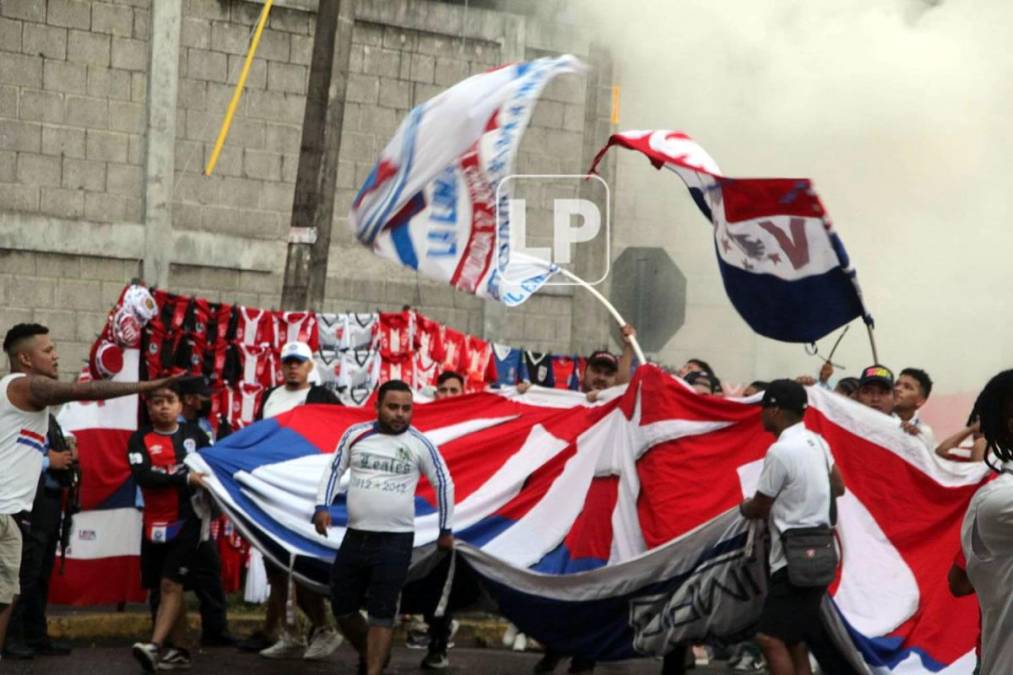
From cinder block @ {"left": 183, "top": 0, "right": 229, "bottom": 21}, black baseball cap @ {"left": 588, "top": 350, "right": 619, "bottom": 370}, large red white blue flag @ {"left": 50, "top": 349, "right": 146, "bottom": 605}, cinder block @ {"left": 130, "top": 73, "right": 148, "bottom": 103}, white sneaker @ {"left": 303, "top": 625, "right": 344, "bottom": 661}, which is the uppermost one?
cinder block @ {"left": 183, "top": 0, "right": 229, "bottom": 21}

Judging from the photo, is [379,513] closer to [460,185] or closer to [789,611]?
[460,185]

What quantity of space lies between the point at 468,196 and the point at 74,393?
8.66 ft

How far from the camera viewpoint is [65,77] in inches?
618

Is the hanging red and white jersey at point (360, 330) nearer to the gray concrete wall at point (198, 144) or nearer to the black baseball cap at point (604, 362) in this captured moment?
the black baseball cap at point (604, 362)

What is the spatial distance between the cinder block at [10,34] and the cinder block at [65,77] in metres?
0.30

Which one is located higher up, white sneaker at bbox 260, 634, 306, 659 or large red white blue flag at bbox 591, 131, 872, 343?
large red white blue flag at bbox 591, 131, 872, 343

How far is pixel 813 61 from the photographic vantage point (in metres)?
18.5

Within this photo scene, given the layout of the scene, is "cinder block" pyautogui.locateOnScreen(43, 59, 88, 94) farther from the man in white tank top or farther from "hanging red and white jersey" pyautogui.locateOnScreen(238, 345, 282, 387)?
the man in white tank top

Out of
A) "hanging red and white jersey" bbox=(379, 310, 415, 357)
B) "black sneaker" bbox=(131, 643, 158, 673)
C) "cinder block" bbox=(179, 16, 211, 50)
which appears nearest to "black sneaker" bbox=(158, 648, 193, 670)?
"black sneaker" bbox=(131, 643, 158, 673)

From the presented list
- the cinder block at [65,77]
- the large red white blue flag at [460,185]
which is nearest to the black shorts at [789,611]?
the large red white blue flag at [460,185]

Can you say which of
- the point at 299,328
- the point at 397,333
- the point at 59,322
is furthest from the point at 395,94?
the point at 299,328

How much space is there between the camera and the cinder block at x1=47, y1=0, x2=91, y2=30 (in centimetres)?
1562

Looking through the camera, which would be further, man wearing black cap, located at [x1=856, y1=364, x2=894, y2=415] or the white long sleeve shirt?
man wearing black cap, located at [x1=856, y1=364, x2=894, y2=415]

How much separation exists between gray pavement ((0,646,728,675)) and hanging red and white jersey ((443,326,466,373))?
10.8 feet
